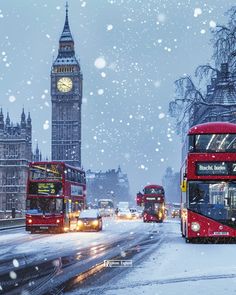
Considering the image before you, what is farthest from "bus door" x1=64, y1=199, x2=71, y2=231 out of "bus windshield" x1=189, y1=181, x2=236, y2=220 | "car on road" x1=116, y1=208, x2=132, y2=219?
"car on road" x1=116, y1=208, x2=132, y2=219

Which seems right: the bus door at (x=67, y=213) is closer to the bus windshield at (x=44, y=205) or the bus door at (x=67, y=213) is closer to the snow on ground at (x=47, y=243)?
the bus windshield at (x=44, y=205)

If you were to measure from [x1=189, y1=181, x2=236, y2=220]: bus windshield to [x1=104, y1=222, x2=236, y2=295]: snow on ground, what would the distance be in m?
5.13

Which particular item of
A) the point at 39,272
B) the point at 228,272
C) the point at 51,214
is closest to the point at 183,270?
the point at 228,272

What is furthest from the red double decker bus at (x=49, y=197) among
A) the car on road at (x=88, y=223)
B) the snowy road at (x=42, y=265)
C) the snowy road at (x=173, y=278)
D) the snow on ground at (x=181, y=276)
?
the snowy road at (x=173, y=278)

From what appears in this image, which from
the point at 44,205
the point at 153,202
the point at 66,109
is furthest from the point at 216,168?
the point at 66,109

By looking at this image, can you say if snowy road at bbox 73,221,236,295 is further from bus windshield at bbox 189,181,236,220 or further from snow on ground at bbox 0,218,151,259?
bus windshield at bbox 189,181,236,220

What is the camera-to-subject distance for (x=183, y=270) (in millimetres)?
12812

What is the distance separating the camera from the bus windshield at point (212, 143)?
21.7 meters

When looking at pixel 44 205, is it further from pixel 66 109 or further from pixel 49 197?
pixel 66 109

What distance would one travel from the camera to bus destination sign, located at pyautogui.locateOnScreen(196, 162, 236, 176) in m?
21.6

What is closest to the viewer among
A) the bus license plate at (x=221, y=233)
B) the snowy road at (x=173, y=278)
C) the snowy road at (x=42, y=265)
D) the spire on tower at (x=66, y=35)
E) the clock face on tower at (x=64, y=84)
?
the snowy road at (x=173, y=278)

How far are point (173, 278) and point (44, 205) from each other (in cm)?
2381

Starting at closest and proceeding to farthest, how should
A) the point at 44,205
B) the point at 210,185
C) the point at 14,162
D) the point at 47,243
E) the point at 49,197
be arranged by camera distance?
the point at 210,185
the point at 47,243
the point at 49,197
the point at 44,205
the point at 14,162

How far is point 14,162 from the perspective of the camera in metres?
117
